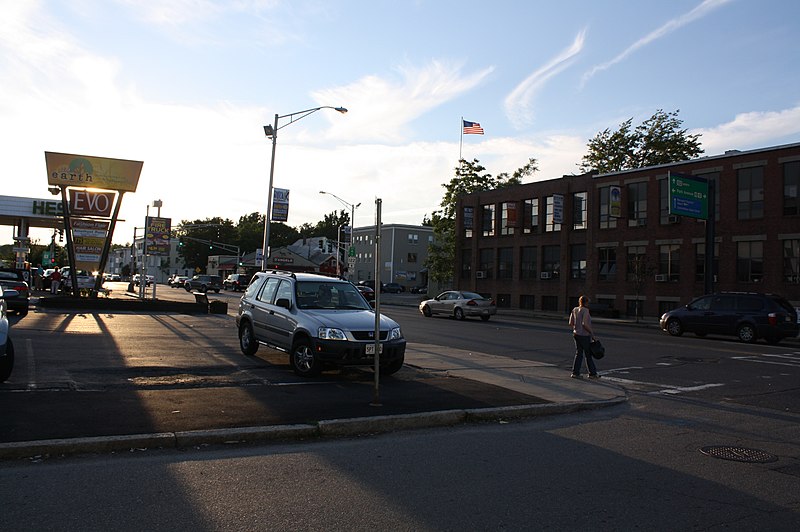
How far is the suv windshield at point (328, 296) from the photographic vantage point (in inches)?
→ 469

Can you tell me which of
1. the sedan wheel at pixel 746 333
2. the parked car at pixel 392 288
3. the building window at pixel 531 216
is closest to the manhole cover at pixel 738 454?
the sedan wheel at pixel 746 333

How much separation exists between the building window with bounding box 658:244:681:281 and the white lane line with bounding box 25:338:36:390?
3584 cm

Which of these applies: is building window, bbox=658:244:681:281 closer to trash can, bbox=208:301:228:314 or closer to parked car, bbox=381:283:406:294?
trash can, bbox=208:301:228:314

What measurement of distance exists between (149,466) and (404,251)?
92.3 meters

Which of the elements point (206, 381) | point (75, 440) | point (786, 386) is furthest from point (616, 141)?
point (75, 440)

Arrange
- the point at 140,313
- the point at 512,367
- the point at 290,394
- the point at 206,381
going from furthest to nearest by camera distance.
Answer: the point at 140,313 → the point at 512,367 → the point at 206,381 → the point at 290,394

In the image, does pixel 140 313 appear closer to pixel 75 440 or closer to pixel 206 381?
pixel 206 381

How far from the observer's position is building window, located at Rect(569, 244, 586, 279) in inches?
1837

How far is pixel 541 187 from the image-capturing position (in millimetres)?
50219

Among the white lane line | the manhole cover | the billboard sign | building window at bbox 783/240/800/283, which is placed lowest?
the manhole cover

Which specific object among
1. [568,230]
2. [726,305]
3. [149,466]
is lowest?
[149,466]

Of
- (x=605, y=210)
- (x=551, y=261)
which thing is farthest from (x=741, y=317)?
(x=551, y=261)

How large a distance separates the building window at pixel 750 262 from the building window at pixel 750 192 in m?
1.63

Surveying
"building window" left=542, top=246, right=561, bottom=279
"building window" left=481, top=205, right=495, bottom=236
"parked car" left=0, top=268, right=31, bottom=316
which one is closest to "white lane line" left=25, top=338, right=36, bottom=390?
"parked car" left=0, top=268, right=31, bottom=316
